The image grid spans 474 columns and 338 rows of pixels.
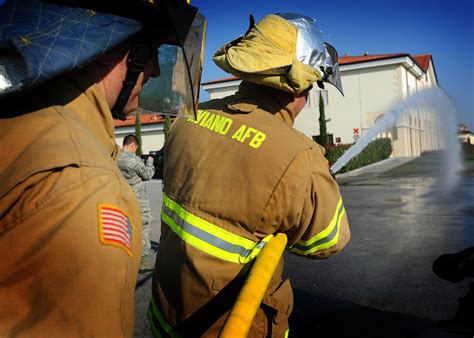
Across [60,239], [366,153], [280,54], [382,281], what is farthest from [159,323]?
[366,153]

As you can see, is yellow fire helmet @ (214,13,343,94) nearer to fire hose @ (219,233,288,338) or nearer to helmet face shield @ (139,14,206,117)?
helmet face shield @ (139,14,206,117)

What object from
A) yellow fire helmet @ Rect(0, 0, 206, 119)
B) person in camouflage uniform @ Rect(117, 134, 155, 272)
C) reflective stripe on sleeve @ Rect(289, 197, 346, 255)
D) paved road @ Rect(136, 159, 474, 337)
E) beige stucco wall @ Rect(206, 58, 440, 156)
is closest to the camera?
yellow fire helmet @ Rect(0, 0, 206, 119)

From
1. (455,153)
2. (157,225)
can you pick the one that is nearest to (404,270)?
(157,225)

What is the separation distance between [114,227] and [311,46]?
1.68 m

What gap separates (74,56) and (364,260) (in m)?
5.71

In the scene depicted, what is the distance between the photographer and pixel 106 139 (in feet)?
3.95

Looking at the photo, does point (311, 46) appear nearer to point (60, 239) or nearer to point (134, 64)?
point (134, 64)

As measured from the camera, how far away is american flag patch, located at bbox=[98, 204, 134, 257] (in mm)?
933

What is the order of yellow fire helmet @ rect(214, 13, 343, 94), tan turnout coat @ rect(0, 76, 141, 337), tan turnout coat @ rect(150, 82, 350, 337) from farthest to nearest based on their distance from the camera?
yellow fire helmet @ rect(214, 13, 343, 94)
tan turnout coat @ rect(150, 82, 350, 337)
tan turnout coat @ rect(0, 76, 141, 337)

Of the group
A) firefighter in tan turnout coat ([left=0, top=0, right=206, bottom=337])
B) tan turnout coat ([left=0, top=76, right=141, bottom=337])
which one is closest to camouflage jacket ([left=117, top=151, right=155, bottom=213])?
firefighter in tan turnout coat ([left=0, top=0, right=206, bottom=337])

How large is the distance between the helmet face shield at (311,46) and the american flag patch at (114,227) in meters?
1.55

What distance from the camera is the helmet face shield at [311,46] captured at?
2338 mm

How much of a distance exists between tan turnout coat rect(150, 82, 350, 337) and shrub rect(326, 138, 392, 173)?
1996 centimetres

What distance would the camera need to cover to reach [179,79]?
177 cm
